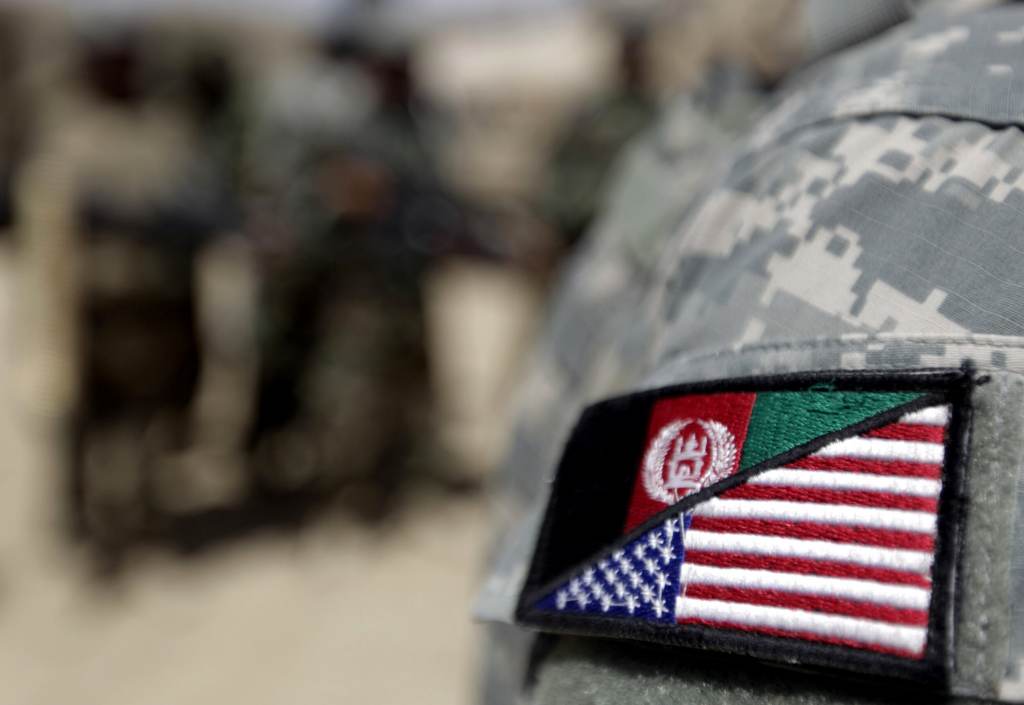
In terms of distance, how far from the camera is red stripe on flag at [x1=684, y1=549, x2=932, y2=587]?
13.6 inches

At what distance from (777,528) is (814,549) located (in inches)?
0.7

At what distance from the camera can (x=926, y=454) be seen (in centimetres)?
36

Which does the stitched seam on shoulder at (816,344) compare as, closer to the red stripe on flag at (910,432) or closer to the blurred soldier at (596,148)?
the red stripe on flag at (910,432)

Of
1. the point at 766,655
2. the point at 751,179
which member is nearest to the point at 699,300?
the point at 751,179

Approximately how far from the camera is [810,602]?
1.20 feet

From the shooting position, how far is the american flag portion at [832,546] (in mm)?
345

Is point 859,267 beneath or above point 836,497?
above

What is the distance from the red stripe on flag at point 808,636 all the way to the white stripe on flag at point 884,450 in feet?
0.24

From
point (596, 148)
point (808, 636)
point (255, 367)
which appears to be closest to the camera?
point (808, 636)

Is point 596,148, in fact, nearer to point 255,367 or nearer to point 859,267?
point 255,367

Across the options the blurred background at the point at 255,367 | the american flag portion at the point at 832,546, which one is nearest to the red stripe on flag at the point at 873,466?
the american flag portion at the point at 832,546

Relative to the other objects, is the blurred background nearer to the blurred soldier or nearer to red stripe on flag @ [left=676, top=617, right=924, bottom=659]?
the blurred soldier

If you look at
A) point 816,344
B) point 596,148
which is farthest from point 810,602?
point 596,148

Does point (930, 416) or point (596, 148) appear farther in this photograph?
point (596, 148)
